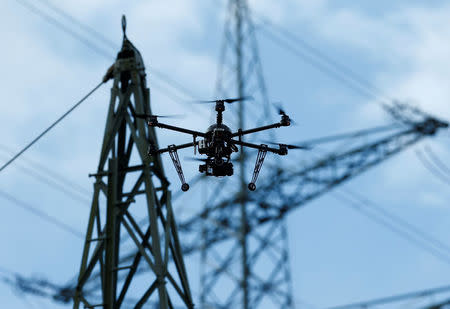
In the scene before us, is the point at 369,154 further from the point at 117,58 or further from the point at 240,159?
the point at 117,58

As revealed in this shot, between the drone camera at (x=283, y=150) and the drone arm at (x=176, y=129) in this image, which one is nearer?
the drone arm at (x=176, y=129)

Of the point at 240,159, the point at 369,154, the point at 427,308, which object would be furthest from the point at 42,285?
the point at 427,308

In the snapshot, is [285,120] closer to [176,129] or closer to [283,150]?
[283,150]

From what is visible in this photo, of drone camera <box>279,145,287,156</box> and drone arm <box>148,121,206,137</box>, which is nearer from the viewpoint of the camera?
drone arm <box>148,121,206,137</box>

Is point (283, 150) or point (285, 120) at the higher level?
point (285, 120)

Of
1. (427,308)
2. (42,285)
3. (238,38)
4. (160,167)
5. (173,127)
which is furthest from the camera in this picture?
(42,285)

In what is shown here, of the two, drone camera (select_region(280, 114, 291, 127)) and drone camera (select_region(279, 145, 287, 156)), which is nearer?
drone camera (select_region(280, 114, 291, 127))

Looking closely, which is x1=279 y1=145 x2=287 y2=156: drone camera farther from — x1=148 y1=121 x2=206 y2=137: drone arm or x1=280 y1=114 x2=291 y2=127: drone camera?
x1=148 y1=121 x2=206 y2=137: drone arm

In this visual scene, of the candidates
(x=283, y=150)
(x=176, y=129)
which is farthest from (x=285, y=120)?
(x=176, y=129)

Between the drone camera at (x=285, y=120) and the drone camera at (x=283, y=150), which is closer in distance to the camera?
the drone camera at (x=285, y=120)

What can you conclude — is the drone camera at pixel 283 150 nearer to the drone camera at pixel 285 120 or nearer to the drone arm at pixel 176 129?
the drone camera at pixel 285 120

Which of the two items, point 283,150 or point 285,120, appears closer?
point 285,120
